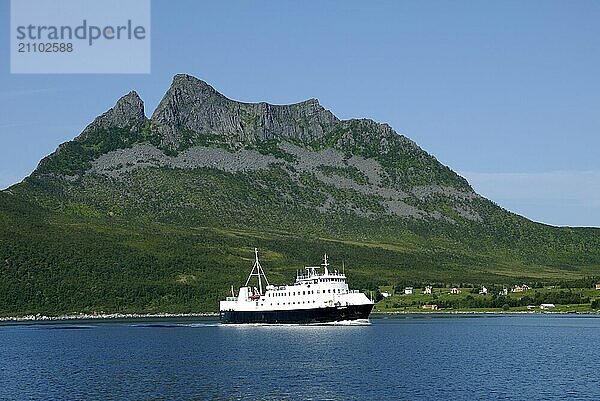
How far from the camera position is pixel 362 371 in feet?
326

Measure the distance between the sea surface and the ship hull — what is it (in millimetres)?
4207

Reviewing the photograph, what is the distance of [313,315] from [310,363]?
6537cm

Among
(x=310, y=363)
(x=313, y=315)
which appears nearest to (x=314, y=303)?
(x=313, y=315)

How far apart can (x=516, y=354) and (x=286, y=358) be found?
29.0 meters

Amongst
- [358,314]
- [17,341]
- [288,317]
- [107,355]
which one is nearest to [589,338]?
[358,314]

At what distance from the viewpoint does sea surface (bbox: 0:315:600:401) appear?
280 ft

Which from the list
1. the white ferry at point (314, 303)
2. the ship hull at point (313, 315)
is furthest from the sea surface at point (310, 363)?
the white ferry at point (314, 303)

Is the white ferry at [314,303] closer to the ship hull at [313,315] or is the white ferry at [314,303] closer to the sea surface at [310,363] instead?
the ship hull at [313,315]

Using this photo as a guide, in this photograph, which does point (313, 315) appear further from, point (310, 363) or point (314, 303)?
point (310, 363)

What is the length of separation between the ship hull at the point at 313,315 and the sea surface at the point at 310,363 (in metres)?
4.21

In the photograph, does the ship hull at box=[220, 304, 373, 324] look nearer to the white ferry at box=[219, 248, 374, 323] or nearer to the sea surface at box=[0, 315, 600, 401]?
the white ferry at box=[219, 248, 374, 323]

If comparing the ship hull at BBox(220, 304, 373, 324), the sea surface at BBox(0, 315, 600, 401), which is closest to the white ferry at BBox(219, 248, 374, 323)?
the ship hull at BBox(220, 304, 373, 324)

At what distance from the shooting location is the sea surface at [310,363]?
8544cm

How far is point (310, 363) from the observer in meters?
107
